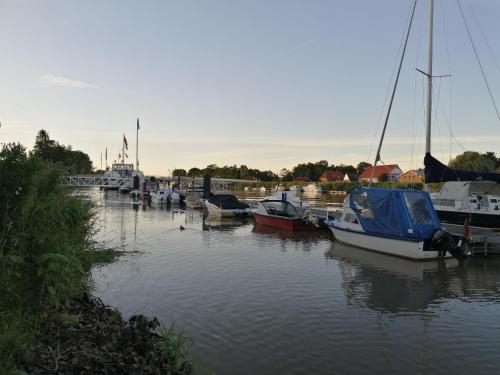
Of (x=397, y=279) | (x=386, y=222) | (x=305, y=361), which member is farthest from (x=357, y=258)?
(x=305, y=361)

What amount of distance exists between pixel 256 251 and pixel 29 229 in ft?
53.3

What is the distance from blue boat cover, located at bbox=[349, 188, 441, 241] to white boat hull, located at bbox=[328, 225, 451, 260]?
301 millimetres

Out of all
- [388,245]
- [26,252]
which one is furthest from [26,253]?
[388,245]

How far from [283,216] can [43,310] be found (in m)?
27.1

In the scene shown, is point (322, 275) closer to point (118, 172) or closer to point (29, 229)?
point (29, 229)

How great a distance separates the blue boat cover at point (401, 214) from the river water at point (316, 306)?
142 cm

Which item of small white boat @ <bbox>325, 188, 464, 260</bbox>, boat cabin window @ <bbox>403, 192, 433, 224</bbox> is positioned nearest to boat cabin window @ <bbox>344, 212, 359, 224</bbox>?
small white boat @ <bbox>325, 188, 464, 260</bbox>

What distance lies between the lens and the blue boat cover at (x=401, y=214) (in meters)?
20.1

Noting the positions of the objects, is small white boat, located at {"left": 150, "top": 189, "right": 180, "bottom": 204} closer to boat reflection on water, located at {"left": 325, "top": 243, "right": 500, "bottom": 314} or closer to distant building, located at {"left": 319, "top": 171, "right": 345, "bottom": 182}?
boat reflection on water, located at {"left": 325, "top": 243, "right": 500, "bottom": 314}

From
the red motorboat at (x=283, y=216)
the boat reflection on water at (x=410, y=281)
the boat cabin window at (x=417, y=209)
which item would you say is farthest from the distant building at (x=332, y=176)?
the boat cabin window at (x=417, y=209)

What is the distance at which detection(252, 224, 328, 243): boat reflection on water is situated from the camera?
28.0 metres

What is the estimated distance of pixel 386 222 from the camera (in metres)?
21.2

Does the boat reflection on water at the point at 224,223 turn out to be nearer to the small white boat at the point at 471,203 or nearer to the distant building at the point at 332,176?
the small white boat at the point at 471,203

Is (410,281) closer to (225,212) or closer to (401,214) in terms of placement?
(401,214)
